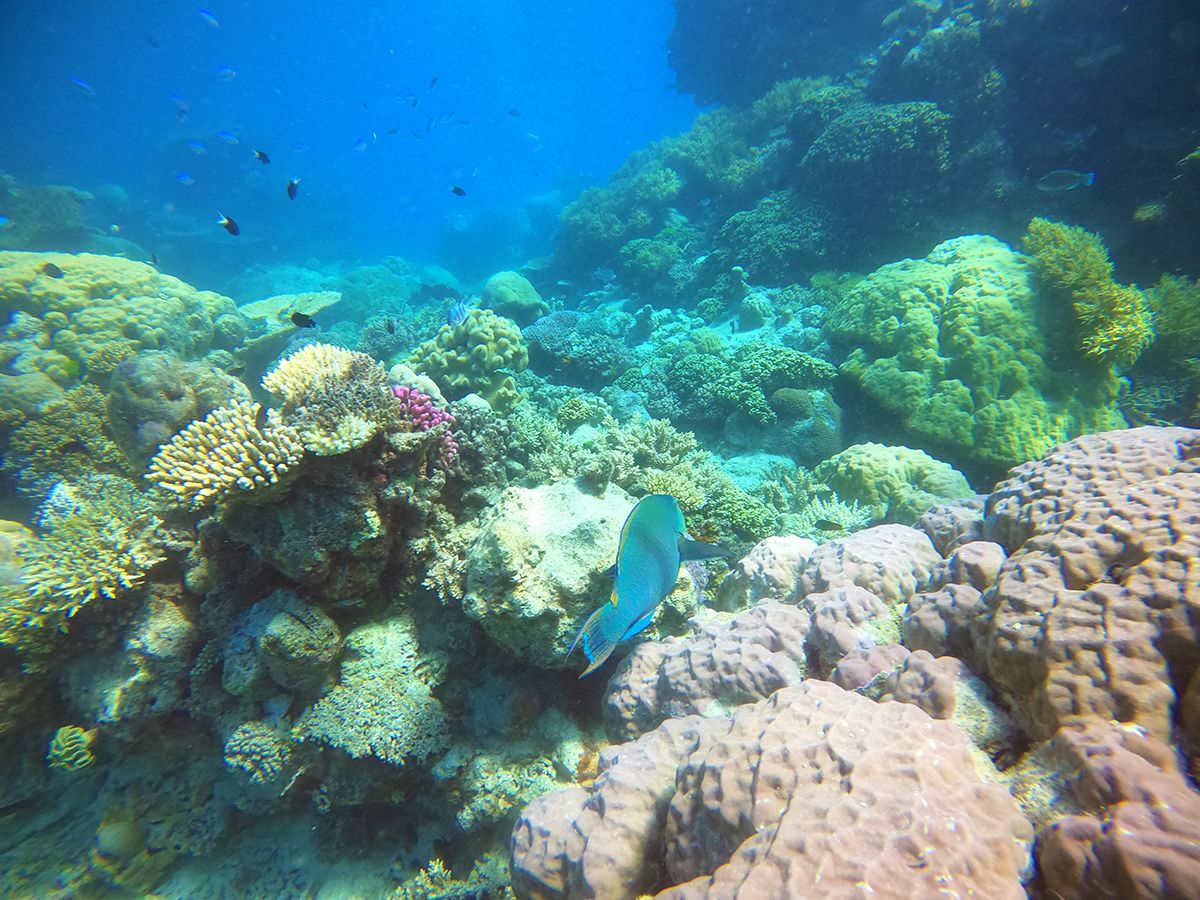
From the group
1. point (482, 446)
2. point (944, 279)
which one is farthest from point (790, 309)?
point (482, 446)

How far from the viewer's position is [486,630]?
10.5 ft

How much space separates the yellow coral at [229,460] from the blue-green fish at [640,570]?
7.18 feet

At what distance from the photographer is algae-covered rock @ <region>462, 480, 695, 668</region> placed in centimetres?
302

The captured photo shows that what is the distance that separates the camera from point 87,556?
348cm

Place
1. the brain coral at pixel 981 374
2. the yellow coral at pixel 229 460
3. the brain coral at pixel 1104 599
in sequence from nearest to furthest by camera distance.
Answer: the brain coral at pixel 1104 599 < the yellow coral at pixel 229 460 < the brain coral at pixel 981 374

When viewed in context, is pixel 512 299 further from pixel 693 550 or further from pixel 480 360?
pixel 693 550

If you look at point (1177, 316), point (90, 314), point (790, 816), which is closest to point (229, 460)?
point (790, 816)

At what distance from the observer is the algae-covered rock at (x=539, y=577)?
3021mm

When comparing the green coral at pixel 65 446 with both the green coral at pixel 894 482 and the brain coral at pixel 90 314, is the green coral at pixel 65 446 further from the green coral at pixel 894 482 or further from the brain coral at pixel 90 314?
the green coral at pixel 894 482

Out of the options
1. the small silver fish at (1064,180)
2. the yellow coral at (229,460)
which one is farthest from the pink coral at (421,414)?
the small silver fish at (1064,180)

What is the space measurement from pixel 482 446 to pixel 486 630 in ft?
4.90

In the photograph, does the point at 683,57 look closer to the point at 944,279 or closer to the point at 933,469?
the point at 944,279

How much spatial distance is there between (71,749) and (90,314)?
7357 mm

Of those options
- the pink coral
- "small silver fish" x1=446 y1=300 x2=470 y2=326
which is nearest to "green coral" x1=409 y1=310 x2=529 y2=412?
"small silver fish" x1=446 y1=300 x2=470 y2=326
